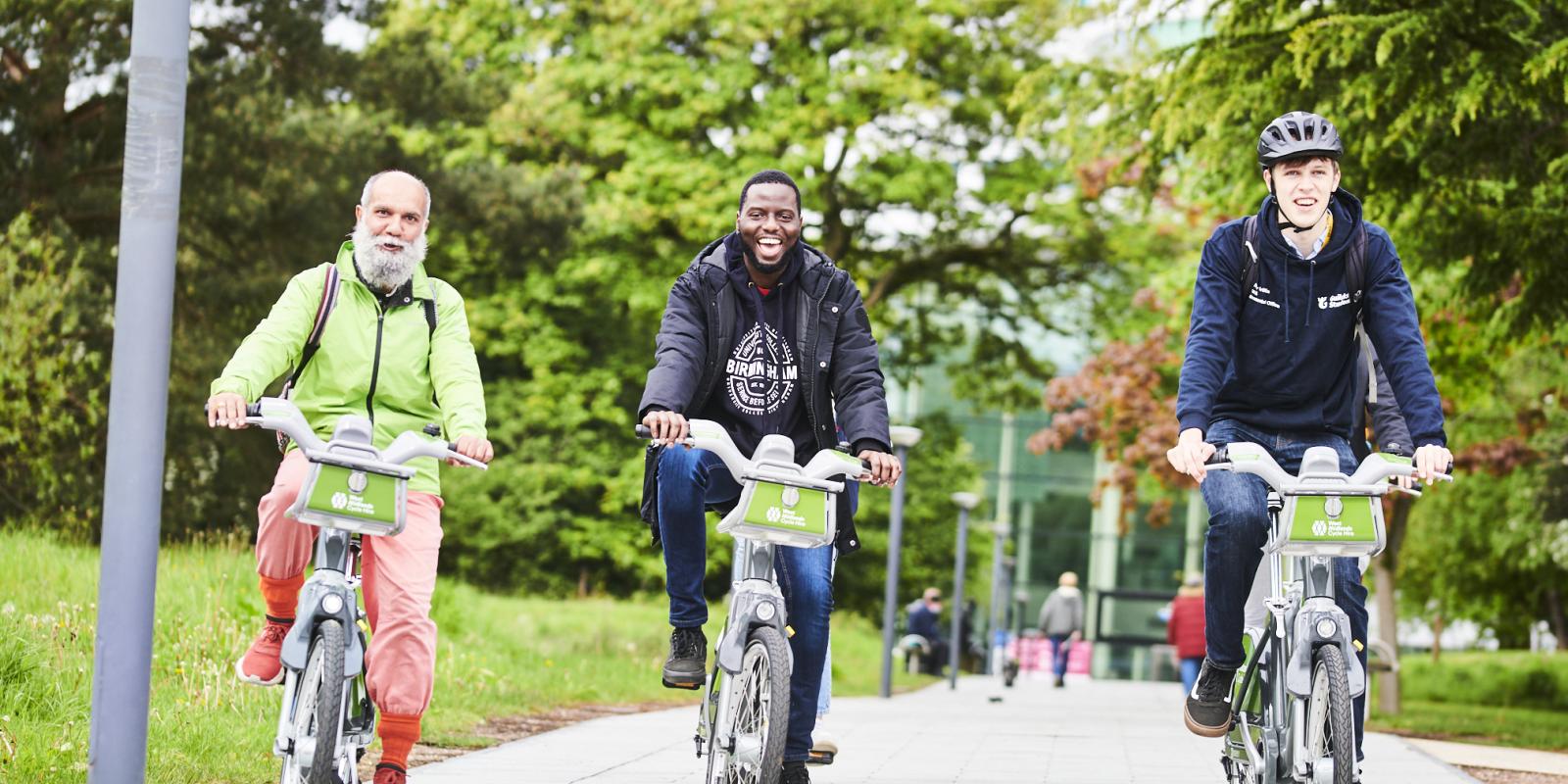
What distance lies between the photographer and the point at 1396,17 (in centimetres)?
951

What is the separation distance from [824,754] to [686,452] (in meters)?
1.12

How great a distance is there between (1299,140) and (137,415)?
10.6 ft

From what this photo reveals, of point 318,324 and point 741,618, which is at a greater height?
point 318,324

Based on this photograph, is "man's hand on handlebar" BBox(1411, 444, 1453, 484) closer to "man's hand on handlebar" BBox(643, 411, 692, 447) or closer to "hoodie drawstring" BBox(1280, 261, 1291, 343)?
"hoodie drawstring" BBox(1280, 261, 1291, 343)

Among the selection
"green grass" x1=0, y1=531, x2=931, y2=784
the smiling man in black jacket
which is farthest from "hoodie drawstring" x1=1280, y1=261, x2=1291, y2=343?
"green grass" x1=0, y1=531, x2=931, y2=784

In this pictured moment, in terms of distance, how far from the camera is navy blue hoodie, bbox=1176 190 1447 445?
507 cm

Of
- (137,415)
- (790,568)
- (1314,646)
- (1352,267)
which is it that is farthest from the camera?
(790,568)

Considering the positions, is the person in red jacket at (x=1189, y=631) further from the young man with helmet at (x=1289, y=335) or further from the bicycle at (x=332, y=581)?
the bicycle at (x=332, y=581)

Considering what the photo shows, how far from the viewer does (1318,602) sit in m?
4.84

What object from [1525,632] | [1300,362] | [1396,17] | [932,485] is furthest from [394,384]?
[1525,632]

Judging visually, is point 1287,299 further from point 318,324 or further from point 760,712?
point 318,324

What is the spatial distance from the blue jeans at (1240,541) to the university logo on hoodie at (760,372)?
1.29m

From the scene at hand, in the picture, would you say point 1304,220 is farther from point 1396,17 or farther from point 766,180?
point 1396,17

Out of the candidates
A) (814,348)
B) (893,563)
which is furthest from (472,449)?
(893,563)
